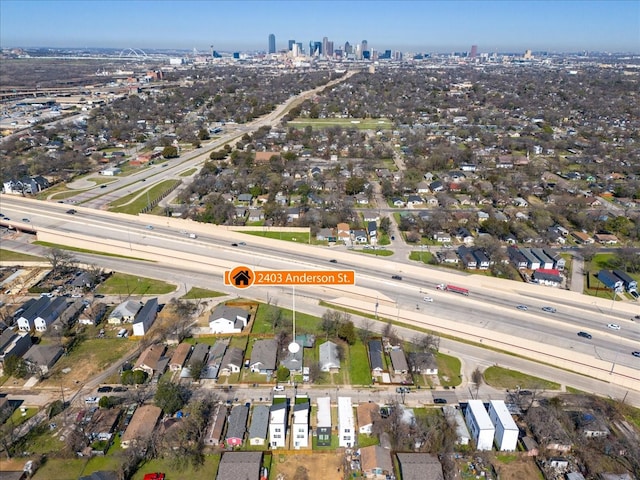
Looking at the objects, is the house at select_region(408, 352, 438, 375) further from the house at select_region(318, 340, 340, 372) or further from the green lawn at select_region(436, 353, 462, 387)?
the house at select_region(318, 340, 340, 372)

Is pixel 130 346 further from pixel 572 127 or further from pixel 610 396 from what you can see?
pixel 572 127

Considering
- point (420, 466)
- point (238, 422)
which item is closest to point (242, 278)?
point (238, 422)

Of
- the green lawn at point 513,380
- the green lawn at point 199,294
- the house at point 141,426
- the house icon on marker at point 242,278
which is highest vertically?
the house icon on marker at point 242,278

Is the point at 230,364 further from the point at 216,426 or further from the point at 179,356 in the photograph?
the point at 216,426

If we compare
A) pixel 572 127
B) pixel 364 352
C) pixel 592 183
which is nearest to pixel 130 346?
pixel 364 352

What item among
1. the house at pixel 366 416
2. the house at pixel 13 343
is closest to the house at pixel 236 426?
the house at pixel 366 416

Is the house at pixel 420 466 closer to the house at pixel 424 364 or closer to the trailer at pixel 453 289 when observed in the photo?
the house at pixel 424 364
